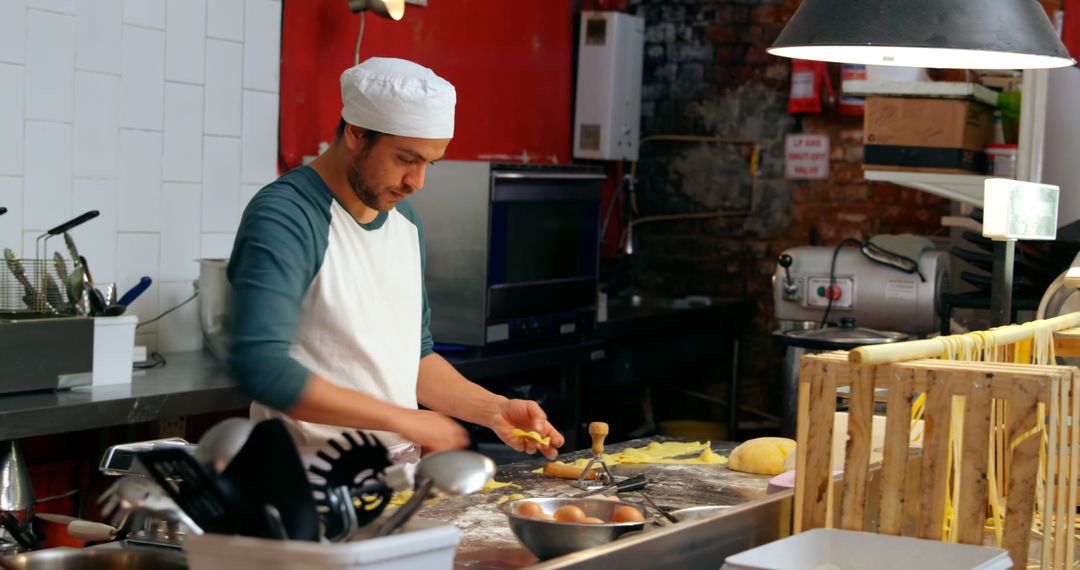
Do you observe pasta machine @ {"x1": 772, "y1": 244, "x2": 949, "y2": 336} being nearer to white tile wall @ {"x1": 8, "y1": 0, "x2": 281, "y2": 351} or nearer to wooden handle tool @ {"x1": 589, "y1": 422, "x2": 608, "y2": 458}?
white tile wall @ {"x1": 8, "y1": 0, "x2": 281, "y2": 351}

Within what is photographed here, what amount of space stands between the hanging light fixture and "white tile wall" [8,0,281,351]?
0.33 m

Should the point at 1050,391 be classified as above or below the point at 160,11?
below

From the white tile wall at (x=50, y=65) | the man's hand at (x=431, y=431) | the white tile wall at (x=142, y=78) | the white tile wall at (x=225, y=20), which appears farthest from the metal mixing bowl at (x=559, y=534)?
the white tile wall at (x=225, y=20)

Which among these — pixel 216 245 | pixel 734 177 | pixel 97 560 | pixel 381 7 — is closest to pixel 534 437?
pixel 97 560

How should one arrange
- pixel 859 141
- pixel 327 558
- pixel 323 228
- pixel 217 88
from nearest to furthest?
pixel 327 558 → pixel 323 228 → pixel 217 88 → pixel 859 141

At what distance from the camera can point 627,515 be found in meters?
1.95

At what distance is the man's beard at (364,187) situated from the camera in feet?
7.64

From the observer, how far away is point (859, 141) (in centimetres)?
609

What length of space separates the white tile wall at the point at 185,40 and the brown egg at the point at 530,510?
100 inches

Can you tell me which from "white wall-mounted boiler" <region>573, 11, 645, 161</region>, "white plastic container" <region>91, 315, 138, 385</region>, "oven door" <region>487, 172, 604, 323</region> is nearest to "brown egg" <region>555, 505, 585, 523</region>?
"white plastic container" <region>91, 315, 138, 385</region>

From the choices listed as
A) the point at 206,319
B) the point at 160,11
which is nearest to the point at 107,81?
the point at 160,11

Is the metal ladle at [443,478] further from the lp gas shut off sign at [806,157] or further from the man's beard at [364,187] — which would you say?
the lp gas shut off sign at [806,157]

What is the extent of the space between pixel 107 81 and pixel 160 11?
0.30 meters

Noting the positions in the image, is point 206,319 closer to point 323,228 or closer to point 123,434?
point 123,434
